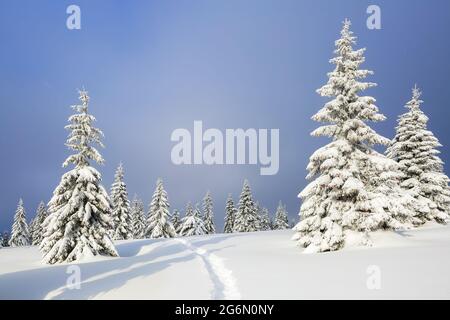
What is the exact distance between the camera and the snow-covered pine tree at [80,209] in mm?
24469

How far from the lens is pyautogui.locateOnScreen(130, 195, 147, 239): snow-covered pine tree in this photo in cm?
7144

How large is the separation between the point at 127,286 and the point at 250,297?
504 cm

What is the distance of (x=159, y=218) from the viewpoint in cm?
5825

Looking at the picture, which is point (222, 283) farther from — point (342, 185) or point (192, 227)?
point (192, 227)

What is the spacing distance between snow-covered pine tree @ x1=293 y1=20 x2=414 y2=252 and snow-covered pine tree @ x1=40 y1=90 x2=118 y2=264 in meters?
13.8

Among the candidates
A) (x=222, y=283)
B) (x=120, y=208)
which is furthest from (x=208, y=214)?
(x=222, y=283)

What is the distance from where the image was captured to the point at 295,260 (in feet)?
58.5

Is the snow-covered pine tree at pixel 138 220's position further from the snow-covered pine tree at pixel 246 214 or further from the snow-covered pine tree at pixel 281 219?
the snow-covered pine tree at pixel 281 219

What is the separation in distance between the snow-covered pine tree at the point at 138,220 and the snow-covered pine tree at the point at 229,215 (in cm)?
1611

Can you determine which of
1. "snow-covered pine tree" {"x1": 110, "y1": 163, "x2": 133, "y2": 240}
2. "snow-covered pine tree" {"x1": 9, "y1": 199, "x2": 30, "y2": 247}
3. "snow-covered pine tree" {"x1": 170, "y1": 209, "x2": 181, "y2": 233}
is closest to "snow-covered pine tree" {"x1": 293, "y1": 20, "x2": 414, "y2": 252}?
"snow-covered pine tree" {"x1": 110, "y1": 163, "x2": 133, "y2": 240}


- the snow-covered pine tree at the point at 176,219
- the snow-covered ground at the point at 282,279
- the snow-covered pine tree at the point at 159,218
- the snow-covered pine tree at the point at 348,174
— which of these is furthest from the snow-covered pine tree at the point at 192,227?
the snow-covered ground at the point at 282,279

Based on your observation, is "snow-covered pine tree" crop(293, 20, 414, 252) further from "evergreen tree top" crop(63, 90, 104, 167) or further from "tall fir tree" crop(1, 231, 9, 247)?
"tall fir tree" crop(1, 231, 9, 247)
